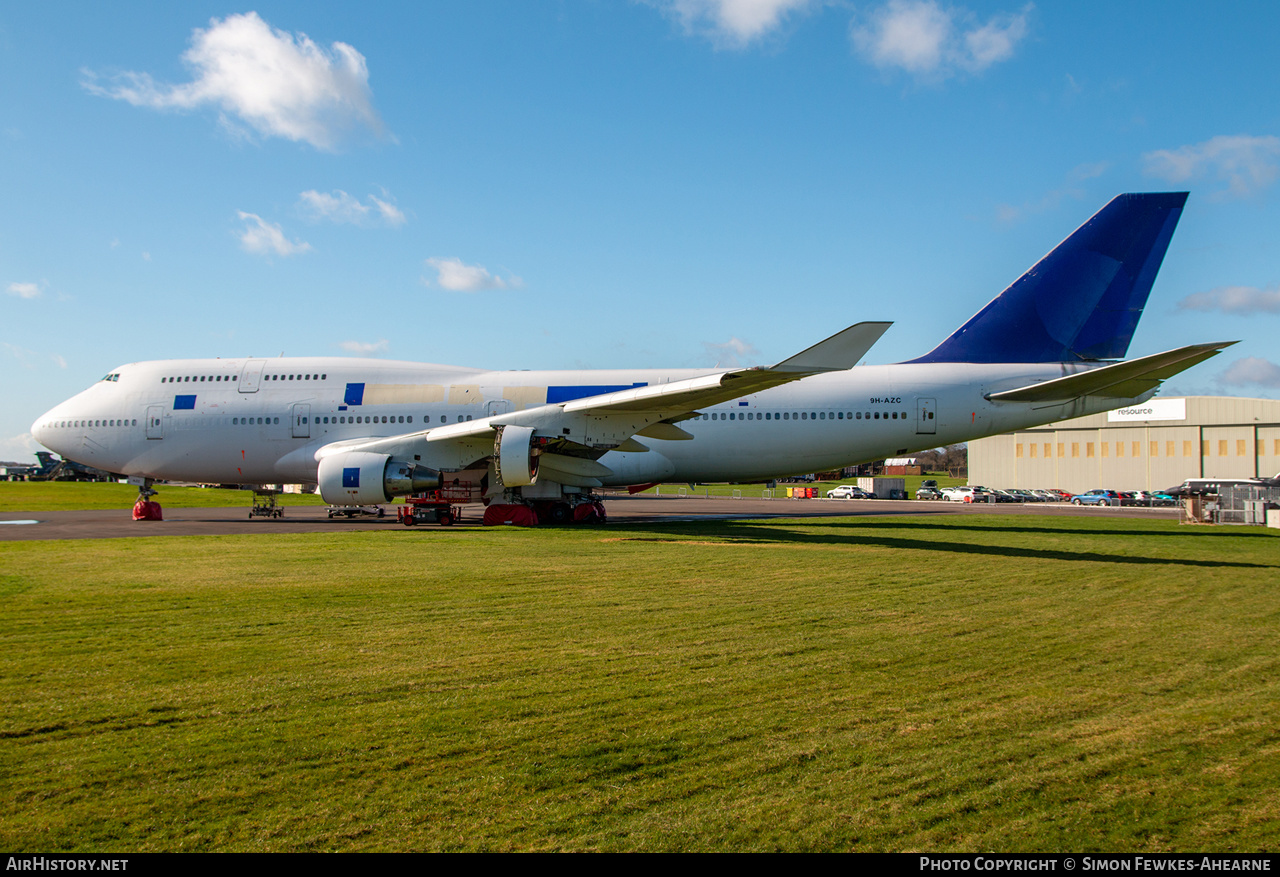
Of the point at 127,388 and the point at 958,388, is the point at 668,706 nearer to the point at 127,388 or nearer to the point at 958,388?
the point at 958,388

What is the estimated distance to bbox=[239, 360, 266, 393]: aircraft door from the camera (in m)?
22.3

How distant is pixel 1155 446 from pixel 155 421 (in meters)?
52.2

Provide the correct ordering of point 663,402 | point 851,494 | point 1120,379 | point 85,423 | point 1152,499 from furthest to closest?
1. point 851,494
2. point 1152,499
3. point 85,423
4. point 1120,379
5. point 663,402

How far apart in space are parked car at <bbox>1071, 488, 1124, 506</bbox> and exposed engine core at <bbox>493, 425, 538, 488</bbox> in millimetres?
35001

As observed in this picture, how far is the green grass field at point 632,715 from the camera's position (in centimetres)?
284

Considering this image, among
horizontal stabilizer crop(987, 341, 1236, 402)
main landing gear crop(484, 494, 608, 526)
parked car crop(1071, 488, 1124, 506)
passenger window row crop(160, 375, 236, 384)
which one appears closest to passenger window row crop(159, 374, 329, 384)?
passenger window row crop(160, 375, 236, 384)

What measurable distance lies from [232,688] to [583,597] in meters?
3.60

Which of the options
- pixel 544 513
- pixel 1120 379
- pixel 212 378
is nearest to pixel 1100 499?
pixel 1120 379

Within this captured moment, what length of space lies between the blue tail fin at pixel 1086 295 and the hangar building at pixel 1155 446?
24.7m

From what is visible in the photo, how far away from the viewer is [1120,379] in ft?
53.5

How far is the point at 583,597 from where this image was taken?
24.6 ft

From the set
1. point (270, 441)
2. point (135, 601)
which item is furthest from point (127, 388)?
point (135, 601)

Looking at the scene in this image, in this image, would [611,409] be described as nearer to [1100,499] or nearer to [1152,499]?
[1100,499]

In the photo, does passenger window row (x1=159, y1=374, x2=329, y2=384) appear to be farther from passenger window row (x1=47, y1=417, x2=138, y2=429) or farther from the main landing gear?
the main landing gear
